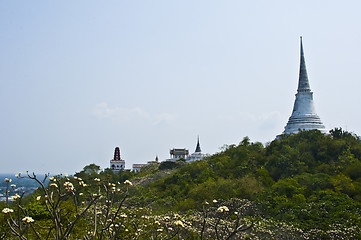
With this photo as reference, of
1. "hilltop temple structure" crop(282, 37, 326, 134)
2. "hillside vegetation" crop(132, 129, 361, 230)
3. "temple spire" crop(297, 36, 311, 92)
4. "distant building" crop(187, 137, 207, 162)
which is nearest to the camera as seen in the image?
"hillside vegetation" crop(132, 129, 361, 230)

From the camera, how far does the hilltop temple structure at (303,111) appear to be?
49.5 meters

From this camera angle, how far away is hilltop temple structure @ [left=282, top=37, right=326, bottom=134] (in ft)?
163

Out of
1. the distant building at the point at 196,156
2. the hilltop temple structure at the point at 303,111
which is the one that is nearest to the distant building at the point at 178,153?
the distant building at the point at 196,156

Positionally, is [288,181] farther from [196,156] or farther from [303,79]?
[196,156]

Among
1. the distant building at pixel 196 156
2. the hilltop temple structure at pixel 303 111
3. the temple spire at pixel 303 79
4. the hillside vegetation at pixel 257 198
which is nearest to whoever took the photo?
the hillside vegetation at pixel 257 198

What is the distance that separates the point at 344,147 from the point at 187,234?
20.9 m

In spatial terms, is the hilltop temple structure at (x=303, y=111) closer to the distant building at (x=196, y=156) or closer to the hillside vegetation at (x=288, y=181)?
the hillside vegetation at (x=288, y=181)

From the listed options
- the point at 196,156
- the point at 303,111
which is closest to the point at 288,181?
the point at 303,111

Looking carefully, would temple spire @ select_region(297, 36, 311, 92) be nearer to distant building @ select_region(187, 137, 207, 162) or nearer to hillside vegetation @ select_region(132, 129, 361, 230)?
hillside vegetation @ select_region(132, 129, 361, 230)

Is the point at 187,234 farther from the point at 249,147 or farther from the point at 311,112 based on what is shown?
the point at 311,112

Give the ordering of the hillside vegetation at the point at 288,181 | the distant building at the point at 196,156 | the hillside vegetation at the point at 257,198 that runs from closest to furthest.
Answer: the hillside vegetation at the point at 257,198, the hillside vegetation at the point at 288,181, the distant building at the point at 196,156

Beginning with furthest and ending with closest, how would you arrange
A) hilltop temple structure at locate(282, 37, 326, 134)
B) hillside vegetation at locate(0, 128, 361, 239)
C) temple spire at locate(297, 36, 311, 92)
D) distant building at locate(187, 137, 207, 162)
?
distant building at locate(187, 137, 207, 162) → temple spire at locate(297, 36, 311, 92) → hilltop temple structure at locate(282, 37, 326, 134) → hillside vegetation at locate(0, 128, 361, 239)

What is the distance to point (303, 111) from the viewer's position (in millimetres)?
51031

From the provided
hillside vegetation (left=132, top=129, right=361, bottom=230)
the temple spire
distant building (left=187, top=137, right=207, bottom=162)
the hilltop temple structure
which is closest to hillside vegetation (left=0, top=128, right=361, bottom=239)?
hillside vegetation (left=132, top=129, right=361, bottom=230)
